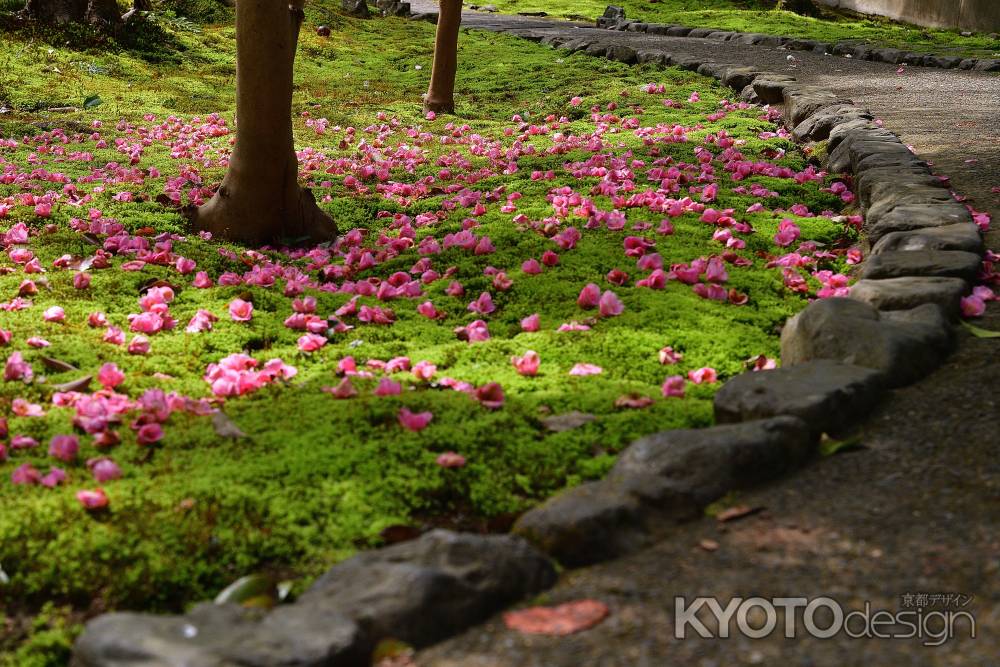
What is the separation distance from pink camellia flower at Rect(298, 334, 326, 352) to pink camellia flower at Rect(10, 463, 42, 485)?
1.28 m

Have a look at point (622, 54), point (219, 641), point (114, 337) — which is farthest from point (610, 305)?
point (622, 54)

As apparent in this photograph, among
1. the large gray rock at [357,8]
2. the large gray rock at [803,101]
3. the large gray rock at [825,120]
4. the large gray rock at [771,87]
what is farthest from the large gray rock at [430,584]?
the large gray rock at [357,8]

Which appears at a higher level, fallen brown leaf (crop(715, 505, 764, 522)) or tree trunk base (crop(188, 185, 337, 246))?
tree trunk base (crop(188, 185, 337, 246))

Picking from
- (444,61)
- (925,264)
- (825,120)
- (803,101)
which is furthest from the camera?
(444,61)

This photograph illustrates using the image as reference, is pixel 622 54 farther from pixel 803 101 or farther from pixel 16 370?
pixel 16 370

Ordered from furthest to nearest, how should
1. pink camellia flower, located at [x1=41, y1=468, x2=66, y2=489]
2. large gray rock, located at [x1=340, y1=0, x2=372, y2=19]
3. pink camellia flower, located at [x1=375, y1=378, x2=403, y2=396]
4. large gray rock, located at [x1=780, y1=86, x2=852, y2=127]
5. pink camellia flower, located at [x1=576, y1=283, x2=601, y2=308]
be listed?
large gray rock, located at [x1=340, y1=0, x2=372, y2=19] < large gray rock, located at [x1=780, y1=86, x2=852, y2=127] < pink camellia flower, located at [x1=576, y1=283, x2=601, y2=308] < pink camellia flower, located at [x1=375, y1=378, x2=403, y2=396] < pink camellia flower, located at [x1=41, y1=468, x2=66, y2=489]

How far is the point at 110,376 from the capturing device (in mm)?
3250

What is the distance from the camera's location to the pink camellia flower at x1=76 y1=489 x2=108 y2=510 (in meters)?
2.41

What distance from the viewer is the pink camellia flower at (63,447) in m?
2.71

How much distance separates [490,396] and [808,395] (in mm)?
1032

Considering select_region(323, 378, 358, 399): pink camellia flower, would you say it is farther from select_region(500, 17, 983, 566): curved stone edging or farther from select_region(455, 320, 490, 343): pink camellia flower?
select_region(500, 17, 983, 566): curved stone edging

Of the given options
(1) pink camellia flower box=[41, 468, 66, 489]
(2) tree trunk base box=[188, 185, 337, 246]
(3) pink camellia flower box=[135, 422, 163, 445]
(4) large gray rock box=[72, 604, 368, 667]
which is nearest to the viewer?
(4) large gray rock box=[72, 604, 368, 667]

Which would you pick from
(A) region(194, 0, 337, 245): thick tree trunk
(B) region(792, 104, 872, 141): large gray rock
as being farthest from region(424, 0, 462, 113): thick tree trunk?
(A) region(194, 0, 337, 245): thick tree trunk

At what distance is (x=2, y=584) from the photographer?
217cm
